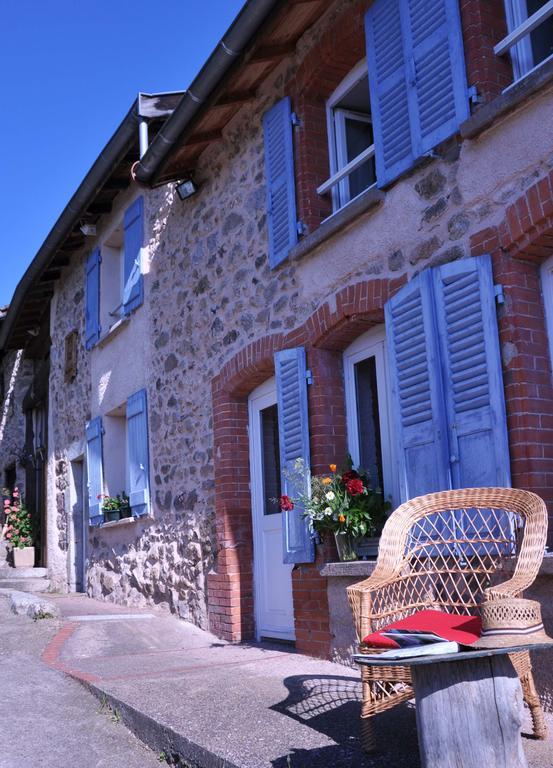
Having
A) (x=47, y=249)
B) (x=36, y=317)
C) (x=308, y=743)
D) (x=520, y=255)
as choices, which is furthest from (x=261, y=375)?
(x=36, y=317)

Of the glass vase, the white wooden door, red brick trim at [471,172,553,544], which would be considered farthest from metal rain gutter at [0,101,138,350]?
red brick trim at [471,172,553,544]

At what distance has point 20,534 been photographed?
12719 mm

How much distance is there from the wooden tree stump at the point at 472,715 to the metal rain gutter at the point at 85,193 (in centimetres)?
690

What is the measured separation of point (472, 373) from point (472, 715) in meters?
2.06

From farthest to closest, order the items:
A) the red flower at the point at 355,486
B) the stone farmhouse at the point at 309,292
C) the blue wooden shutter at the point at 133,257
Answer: the blue wooden shutter at the point at 133,257 → the red flower at the point at 355,486 → the stone farmhouse at the point at 309,292

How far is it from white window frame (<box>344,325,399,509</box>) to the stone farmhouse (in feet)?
0.06

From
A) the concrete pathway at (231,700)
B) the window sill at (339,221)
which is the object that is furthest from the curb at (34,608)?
the window sill at (339,221)

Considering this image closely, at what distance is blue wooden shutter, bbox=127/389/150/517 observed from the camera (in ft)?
26.6

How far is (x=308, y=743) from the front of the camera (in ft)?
10.6

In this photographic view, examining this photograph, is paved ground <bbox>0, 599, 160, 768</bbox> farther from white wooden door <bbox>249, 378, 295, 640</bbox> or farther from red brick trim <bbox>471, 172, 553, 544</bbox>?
red brick trim <bbox>471, 172, 553, 544</bbox>

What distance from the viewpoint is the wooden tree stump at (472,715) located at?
7.99 ft

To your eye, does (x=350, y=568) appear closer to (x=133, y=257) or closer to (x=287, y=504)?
(x=287, y=504)

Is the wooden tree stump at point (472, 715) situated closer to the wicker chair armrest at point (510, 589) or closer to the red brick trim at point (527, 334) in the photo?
the wicker chair armrest at point (510, 589)

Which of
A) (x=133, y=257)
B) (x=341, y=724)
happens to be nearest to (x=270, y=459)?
(x=341, y=724)
